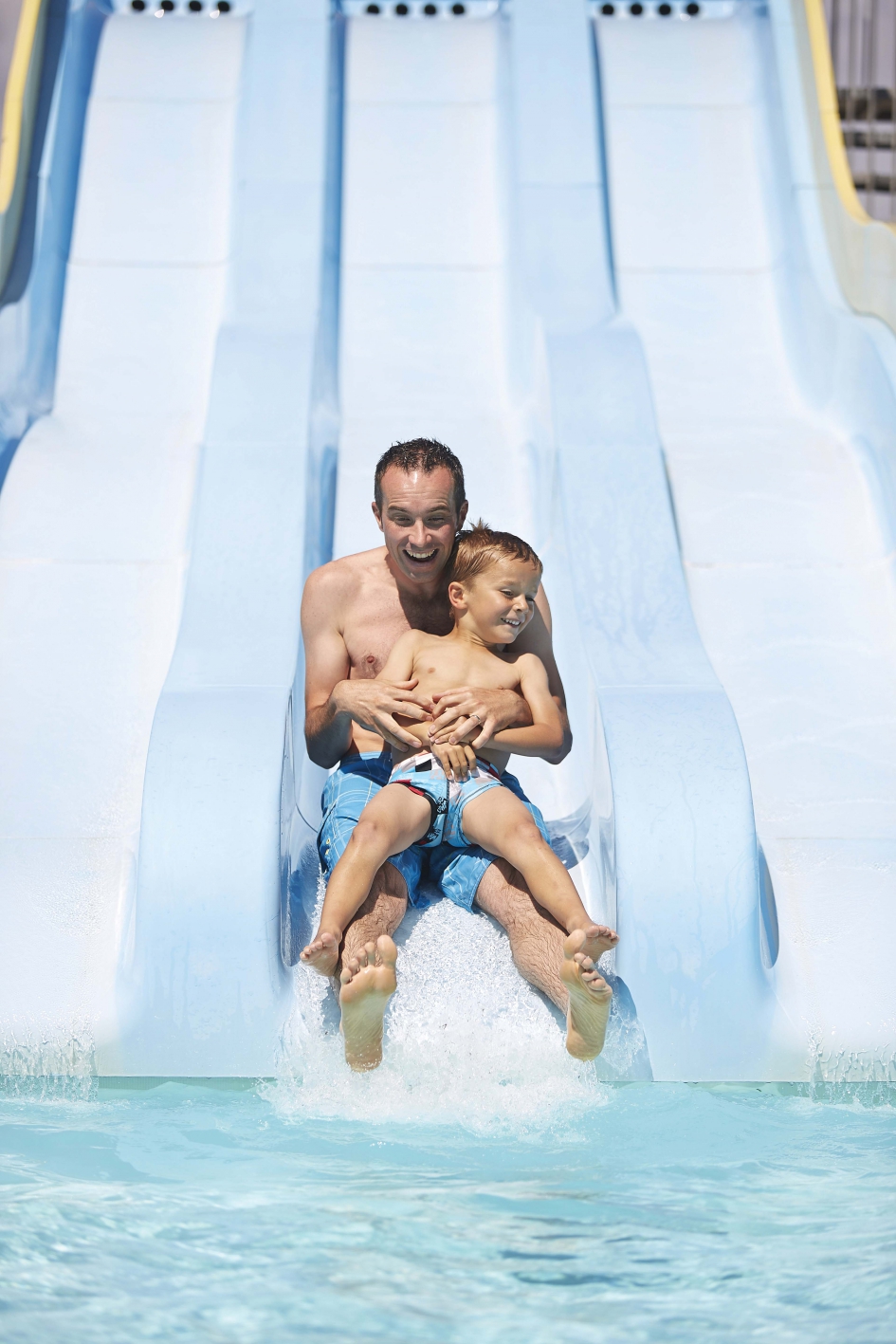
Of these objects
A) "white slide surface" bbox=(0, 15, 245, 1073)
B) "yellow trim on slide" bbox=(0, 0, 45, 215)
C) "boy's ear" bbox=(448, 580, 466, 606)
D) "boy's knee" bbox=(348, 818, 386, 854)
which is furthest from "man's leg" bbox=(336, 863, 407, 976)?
"yellow trim on slide" bbox=(0, 0, 45, 215)

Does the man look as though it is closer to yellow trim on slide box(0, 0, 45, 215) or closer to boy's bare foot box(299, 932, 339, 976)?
boy's bare foot box(299, 932, 339, 976)

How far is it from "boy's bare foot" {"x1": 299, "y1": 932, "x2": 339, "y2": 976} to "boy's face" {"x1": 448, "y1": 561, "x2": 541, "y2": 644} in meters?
0.77

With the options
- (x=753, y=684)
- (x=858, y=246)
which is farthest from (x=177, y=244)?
(x=753, y=684)

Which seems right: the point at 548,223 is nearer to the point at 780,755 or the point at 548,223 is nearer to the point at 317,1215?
the point at 780,755

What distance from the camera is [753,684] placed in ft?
9.85

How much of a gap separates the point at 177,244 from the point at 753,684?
8.41ft

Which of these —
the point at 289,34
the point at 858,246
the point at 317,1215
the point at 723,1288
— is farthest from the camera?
the point at 289,34

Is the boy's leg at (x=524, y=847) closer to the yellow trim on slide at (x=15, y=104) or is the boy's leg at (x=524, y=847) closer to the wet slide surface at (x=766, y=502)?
the wet slide surface at (x=766, y=502)

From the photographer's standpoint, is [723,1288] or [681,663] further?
[681,663]

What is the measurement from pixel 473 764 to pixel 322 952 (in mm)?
524

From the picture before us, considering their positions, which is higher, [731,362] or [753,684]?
[731,362]

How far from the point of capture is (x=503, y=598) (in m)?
2.43

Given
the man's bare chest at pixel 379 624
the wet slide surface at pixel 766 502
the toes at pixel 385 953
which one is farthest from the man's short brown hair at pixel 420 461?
the toes at pixel 385 953

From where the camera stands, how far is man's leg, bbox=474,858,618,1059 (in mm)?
1895
